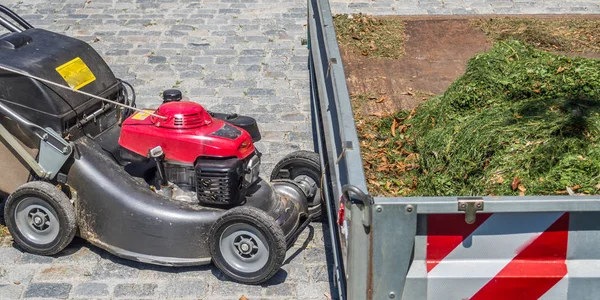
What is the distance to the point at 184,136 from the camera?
4453mm

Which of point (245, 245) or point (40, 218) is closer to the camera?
point (245, 245)

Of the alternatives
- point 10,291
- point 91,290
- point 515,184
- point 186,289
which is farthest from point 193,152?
point 515,184

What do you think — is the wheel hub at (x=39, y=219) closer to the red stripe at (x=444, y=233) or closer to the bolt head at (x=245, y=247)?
the bolt head at (x=245, y=247)

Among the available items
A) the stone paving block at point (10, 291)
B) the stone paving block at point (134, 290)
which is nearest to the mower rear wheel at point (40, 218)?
the stone paving block at point (10, 291)

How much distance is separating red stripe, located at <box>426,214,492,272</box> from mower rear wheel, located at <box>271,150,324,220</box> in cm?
254

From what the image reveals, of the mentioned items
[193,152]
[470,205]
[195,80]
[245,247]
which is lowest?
[245,247]

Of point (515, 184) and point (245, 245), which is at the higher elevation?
point (515, 184)

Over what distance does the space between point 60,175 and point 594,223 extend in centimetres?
305

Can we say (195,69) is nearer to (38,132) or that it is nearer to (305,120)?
(305,120)

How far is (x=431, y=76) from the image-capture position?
470 cm

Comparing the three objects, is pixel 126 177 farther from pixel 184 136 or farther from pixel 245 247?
pixel 245 247

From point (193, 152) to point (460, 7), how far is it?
5676mm

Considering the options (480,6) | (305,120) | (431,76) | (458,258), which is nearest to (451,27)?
(431,76)

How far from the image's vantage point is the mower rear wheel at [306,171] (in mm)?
5141
